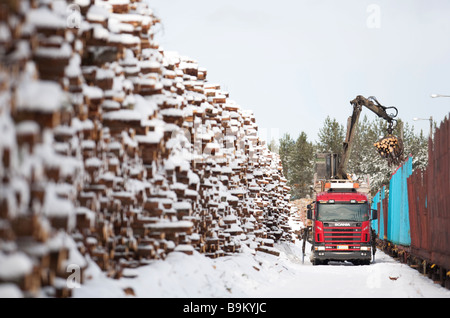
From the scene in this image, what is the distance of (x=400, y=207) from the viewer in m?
24.2

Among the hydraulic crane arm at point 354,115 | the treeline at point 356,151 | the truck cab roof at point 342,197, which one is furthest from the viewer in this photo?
the treeline at point 356,151

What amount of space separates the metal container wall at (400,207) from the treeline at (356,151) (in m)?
50.1

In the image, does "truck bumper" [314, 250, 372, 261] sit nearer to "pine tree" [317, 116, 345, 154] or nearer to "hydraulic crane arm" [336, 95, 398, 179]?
"hydraulic crane arm" [336, 95, 398, 179]

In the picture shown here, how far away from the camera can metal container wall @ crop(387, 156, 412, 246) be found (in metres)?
22.6

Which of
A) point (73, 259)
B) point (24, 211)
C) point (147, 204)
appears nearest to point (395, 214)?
point (147, 204)

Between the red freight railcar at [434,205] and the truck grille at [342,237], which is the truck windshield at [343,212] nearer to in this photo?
the truck grille at [342,237]

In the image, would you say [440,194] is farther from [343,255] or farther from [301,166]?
[301,166]

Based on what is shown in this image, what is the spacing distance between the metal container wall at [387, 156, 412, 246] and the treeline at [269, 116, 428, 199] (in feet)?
164

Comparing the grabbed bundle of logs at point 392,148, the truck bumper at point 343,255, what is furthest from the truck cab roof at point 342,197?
the truck bumper at point 343,255

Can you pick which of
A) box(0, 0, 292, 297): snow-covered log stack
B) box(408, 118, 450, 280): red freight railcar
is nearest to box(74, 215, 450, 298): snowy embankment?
box(0, 0, 292, 297): snow-covered log stack

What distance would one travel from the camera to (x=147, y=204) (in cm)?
1138

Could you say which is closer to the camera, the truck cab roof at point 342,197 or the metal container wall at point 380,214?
the truck cab roof at point 342,197

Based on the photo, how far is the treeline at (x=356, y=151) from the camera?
292 feet

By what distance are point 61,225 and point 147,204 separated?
5116 millimetres
